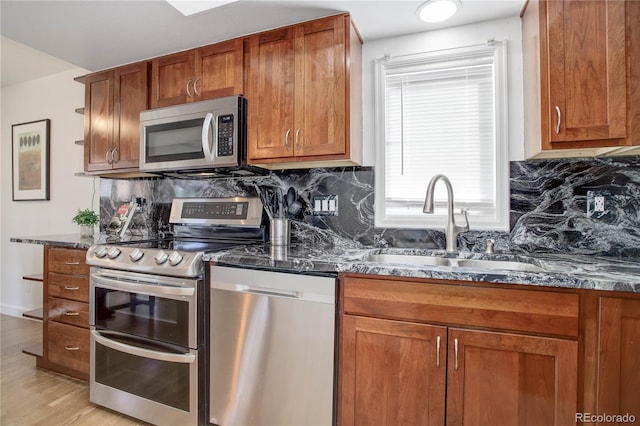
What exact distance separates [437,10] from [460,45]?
290mm

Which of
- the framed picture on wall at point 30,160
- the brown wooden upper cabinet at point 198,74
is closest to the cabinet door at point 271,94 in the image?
the brown wooden upper cabinet at point 198,74

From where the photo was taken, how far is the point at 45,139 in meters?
3.27

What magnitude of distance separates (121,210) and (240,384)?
73.4 inches

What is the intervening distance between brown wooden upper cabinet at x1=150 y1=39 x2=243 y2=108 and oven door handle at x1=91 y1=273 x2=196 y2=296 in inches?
47.6

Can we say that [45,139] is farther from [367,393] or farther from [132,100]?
[367,393]

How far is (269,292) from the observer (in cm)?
150

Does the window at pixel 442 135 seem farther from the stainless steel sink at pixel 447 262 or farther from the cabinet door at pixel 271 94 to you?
the cabinet door at pixel 271 94

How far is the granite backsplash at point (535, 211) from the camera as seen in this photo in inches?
61.7

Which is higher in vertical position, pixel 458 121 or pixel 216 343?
pixel 458 121

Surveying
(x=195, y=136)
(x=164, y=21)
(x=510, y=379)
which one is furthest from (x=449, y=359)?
(x=164, y=21)

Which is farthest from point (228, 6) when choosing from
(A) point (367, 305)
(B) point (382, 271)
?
(A) point (367, 305)

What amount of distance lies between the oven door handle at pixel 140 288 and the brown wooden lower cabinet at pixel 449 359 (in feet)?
2.83

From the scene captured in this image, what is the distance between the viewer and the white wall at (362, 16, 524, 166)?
175 cm

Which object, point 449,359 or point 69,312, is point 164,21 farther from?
point 449,359
